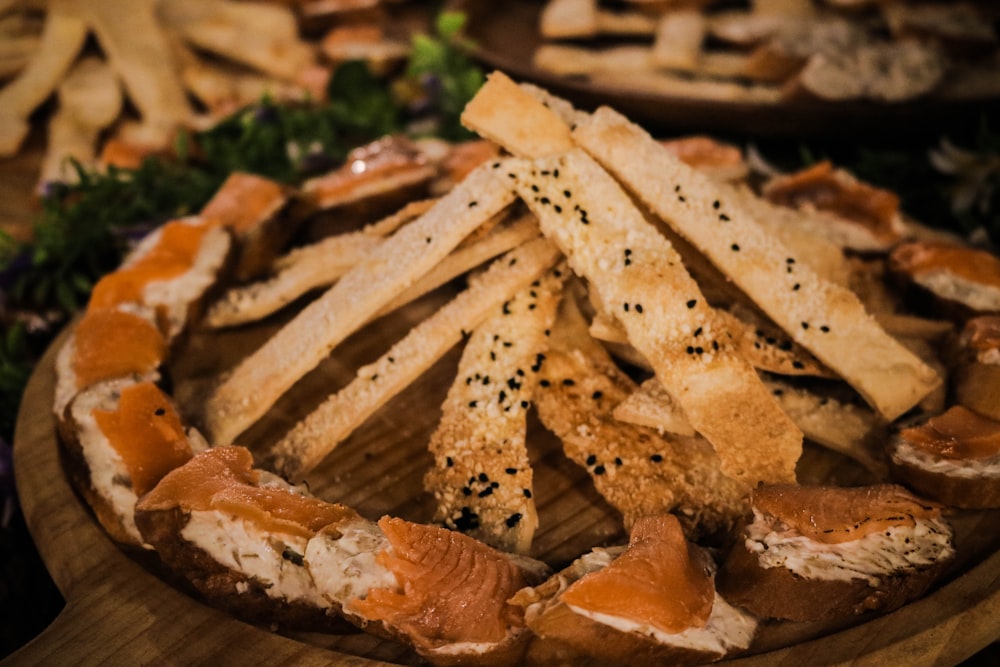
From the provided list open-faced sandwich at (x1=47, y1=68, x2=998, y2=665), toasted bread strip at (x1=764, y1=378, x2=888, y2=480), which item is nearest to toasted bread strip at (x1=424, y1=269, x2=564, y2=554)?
open-faced sandwich at (x1=47, y1=68, x2=998, y2=665)

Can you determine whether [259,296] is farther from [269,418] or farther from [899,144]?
[899,144]

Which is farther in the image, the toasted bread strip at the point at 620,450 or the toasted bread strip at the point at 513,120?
the toasted bread strip at the point at 513,120

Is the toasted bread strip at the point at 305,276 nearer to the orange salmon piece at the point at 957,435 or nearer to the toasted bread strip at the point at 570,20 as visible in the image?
the orange salmon piece at the point at 957,435

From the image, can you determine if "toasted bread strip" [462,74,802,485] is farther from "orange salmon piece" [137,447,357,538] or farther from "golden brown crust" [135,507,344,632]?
"golden brown crust" [135,507,344,632]

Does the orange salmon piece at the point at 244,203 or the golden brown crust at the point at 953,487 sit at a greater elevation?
the orange salmon piece at the point at 244,203

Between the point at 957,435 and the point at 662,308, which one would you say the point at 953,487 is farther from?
the point at 662,308

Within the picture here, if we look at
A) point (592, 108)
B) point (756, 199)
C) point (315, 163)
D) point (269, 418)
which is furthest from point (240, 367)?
point (592, 108)

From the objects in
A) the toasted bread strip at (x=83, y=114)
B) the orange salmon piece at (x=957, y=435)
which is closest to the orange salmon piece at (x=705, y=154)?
the orange salmon piece at (x=957, y=435)
